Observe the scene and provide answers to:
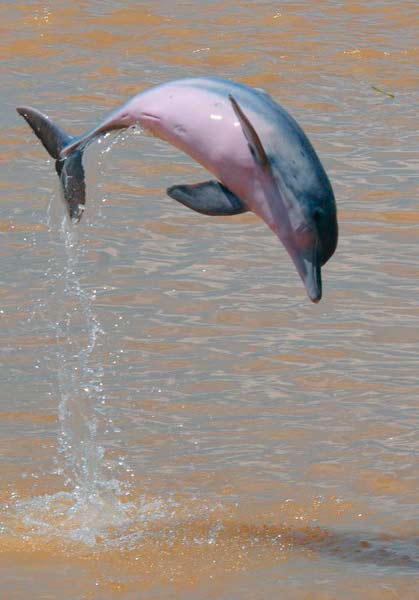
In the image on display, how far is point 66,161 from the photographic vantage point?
6266 millimetres

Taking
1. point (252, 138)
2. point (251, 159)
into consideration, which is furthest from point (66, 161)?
point (252, 138)

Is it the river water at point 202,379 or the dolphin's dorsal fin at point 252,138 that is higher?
the dolphin's dorsal fin at point 252,138

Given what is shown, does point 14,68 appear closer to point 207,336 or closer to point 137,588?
point 207,336

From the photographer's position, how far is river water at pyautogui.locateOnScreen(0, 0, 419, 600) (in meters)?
6.86

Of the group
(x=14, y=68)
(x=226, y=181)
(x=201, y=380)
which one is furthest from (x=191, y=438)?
(x=14, y=68)

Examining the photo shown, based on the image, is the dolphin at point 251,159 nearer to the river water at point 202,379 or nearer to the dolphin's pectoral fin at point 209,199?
the dolphin's pectoral fin at point 209,199

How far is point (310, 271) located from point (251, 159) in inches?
17.4

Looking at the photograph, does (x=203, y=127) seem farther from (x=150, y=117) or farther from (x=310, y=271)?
(x=310, y=271)

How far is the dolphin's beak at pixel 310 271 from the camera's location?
217 inches

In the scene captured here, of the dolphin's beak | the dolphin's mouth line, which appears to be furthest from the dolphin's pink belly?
the dolphin's beak

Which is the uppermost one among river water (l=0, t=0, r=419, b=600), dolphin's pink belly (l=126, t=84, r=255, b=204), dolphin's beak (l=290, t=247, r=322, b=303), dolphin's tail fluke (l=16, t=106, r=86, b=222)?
dolphin's pink belly (l=126, t=84, r=255, b=204)

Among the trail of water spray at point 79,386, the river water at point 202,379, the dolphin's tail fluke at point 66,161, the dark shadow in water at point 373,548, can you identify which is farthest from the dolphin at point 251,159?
the dark shadow in water at point 373,548

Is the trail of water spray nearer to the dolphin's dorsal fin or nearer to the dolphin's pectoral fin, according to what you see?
the dolphin's pectoral fin

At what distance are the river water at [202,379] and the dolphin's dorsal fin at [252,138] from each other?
143cm
